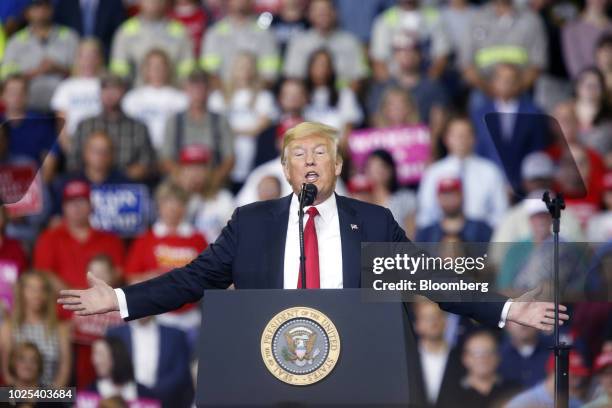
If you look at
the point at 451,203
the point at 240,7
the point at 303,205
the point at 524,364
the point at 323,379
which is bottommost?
the point at 323,379

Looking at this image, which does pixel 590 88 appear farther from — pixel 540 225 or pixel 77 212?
pixel 77 212

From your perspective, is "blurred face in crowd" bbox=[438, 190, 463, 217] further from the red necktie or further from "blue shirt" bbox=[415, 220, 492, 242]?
the red necktie

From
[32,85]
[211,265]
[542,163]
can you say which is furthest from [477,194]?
[211,265]

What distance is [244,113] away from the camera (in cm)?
1131

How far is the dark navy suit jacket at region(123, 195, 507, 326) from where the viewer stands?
209 inches

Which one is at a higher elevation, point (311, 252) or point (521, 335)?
point (521, 335)

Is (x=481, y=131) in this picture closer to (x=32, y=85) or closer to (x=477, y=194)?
(x=477, y=194)

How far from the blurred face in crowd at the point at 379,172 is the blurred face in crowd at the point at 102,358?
227cm

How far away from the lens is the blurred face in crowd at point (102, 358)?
32.3 ft

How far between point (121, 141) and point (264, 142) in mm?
1114

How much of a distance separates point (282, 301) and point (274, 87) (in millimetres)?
6883

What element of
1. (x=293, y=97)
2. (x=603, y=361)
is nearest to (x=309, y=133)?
(x=603, y=361)

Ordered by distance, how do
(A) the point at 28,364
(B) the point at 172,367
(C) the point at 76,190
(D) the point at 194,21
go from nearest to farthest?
(A) the point at 28,364 → (B) the point at 172,367 → (C) the point at 76,190 → (D) the point at 194,21

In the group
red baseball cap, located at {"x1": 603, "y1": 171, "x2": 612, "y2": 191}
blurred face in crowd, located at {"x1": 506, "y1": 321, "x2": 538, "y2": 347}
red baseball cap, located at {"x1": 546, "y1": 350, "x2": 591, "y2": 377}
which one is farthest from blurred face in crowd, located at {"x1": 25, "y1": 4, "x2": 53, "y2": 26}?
red baseball cap, located at {"x1": 546, "y1": 350, "x2": 591, "y2": 377}
